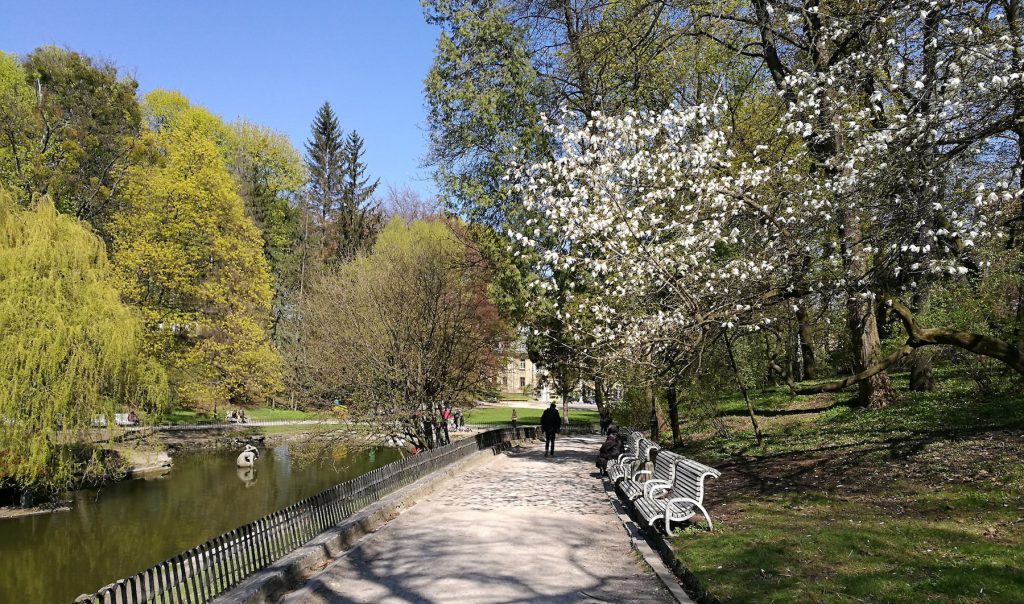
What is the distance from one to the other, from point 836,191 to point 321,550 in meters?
7.83

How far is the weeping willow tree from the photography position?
18.1m

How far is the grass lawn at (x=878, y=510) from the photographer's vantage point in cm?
580

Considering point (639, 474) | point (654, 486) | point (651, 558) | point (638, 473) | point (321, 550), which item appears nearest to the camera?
point (651, 558)

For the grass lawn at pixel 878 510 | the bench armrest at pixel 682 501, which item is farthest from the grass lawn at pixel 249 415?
the bench armrest at pixel 682 501

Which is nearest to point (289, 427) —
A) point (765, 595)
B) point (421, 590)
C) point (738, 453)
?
point (738, 453)

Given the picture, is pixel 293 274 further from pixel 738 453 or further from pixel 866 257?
pixel 866 257

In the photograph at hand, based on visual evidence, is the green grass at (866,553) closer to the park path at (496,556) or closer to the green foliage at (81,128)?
the park path at (496,556)

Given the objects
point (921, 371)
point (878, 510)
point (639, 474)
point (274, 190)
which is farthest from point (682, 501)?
point (274, 190)

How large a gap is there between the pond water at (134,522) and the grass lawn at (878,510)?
39.7 ft

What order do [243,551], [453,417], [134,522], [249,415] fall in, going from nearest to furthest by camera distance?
1. [243,551]
2. [134,522]
3. [453,417]
4. [249,415]

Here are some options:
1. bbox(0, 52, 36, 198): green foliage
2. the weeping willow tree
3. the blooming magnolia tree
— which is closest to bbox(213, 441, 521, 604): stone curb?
the blooming magnolia tree

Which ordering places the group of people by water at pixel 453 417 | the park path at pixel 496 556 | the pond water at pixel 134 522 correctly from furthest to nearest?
1. the group of people by water at pixel 453 417
2. the pond water at pixel 134 522
3. the park path at pixel 496 556

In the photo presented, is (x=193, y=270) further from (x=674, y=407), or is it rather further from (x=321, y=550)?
(x=321, y=550)

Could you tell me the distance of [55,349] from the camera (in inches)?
741
